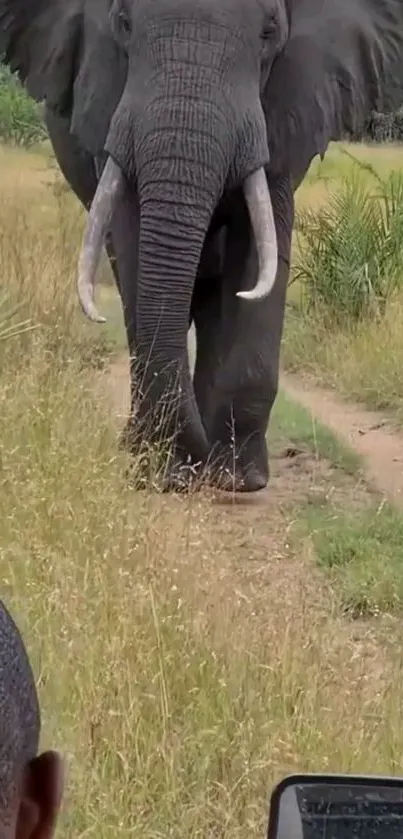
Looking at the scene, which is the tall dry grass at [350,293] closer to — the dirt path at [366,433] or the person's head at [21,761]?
the dirt path at [366,433]

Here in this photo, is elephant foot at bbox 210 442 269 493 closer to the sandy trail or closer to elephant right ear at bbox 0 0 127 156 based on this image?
the sandy trail

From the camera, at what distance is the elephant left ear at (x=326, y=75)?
17.2ft

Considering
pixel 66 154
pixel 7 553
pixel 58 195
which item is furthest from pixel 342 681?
pixel 58 195

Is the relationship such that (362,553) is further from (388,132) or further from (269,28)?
(388,132)

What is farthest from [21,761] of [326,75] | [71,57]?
[71,57]

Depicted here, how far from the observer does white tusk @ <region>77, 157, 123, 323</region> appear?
4875 mm

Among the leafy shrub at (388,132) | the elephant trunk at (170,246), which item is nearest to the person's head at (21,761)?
the elephant trunk at (170,246)

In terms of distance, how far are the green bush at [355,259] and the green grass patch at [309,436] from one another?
1.79m

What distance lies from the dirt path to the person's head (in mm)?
4645

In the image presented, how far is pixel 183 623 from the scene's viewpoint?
306cm

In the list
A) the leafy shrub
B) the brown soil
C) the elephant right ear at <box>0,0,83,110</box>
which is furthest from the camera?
the leafy shrub

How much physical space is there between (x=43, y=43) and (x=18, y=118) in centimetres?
1761

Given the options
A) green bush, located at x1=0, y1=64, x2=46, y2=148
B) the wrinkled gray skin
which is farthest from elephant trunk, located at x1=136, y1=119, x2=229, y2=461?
green bush, located at x1=0, y1=64, x2=46, y2=148

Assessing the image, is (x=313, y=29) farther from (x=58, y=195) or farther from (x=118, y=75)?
(x=58, y=195)
